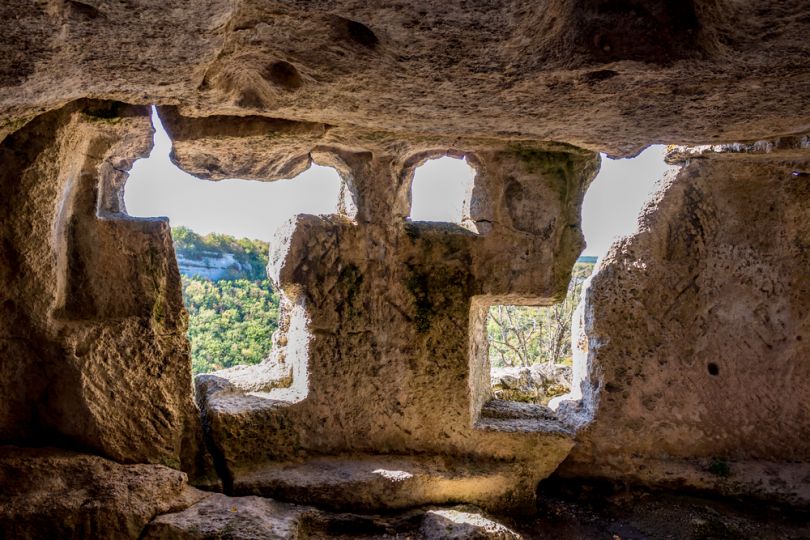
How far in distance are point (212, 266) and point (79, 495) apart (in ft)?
26.0

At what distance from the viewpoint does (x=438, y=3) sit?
73.6 inches

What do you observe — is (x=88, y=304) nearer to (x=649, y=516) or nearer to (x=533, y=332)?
(x=649, y=516)

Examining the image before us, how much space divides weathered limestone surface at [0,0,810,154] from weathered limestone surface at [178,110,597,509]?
1.03 m

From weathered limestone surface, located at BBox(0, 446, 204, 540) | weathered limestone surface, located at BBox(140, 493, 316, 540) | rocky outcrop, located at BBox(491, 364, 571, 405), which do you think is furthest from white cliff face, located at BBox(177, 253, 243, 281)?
weathered limestone surface, located at BBox(140, 493, 316, 540)

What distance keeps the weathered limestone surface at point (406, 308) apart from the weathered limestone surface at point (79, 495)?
0.71 meters

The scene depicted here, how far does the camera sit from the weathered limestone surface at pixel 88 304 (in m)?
2.97

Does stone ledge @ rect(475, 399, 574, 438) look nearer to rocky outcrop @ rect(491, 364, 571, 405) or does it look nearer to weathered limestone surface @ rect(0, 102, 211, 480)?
rocky outcrop @ rect(491, 364, 571, 405)

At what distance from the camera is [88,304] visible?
3.37m

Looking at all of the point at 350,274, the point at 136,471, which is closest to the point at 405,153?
the point at 350,274

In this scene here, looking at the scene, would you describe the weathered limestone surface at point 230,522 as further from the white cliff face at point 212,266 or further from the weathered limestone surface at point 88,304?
the white cliff face at point 212,266

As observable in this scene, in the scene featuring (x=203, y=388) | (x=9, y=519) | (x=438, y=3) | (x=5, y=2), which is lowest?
(x=9, y=519)

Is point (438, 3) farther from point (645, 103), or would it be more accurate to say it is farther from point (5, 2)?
point (645, 103)

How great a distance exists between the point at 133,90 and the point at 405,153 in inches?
76.7

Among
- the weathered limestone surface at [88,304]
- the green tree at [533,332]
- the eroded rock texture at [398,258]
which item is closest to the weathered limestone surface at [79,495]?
the eroded rock texture at [398,258]
